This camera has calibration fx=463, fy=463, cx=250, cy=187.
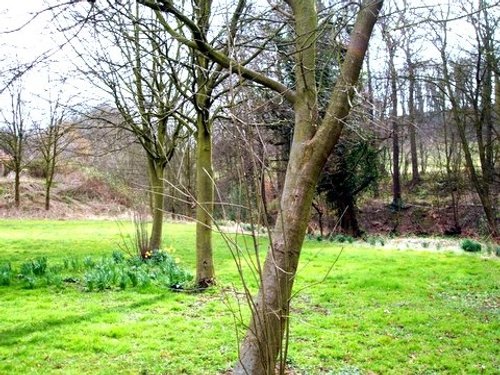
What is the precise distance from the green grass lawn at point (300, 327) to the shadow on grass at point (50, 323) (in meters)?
0.01

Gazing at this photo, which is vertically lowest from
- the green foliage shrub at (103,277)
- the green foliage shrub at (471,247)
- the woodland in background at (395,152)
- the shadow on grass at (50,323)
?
the shadow on grass at (50,323)

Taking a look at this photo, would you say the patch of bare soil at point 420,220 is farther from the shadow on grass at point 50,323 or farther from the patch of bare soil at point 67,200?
the shadow on grass at point 50,323

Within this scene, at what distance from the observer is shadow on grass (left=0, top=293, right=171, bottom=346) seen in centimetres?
504

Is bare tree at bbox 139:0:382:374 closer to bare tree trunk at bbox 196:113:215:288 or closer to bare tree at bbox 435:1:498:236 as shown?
bare tree trunk at bbox 196:113:215:288

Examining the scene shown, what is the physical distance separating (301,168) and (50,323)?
4317mm

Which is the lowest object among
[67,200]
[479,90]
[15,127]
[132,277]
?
[132,277]

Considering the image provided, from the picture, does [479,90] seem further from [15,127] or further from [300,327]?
[15,127]

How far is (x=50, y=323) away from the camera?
562 cm

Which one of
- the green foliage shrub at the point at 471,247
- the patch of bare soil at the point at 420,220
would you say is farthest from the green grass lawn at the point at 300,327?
A: the patch of bare soil at the point at 420,220

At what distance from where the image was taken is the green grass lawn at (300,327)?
4.33m

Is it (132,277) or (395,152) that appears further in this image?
(395,152)

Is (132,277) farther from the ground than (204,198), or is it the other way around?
(204,198)

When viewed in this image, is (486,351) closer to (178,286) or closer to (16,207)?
(178,286)

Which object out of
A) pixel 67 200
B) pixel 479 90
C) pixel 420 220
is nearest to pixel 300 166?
pixel 479 90
